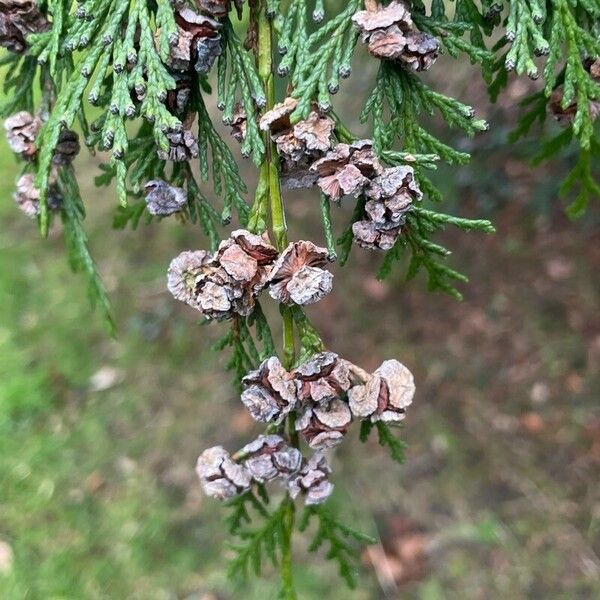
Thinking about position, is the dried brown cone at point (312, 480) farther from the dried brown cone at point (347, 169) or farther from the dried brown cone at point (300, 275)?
the dried brown cone at point (347, 169)

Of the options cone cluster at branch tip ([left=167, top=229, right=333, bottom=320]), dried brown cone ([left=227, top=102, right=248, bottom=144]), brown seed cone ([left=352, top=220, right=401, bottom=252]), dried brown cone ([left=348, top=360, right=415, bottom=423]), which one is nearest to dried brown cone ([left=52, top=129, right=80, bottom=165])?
dried brown cone ([left=227, top=102, right=248, bottom=144])

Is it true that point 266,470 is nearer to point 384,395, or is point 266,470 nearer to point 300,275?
point 384,395

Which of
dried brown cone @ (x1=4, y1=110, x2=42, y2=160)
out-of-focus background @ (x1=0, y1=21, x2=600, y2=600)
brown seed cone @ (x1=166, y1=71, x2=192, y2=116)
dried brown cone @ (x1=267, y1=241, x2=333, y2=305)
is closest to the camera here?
dried brown cone @ (x1=267, y1=241, x2=333, y2=305)

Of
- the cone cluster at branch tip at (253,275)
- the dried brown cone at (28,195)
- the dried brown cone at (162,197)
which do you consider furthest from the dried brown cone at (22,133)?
the cone cluster at branch tip at (253,275)

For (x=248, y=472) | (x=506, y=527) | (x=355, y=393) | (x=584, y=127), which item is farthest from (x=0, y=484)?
(x=584, y=127)

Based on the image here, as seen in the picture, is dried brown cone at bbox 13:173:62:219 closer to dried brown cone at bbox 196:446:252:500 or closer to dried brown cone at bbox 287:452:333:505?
dried brown cone at bbox 196:446:252:500

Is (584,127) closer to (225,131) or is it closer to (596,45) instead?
(596,45)
